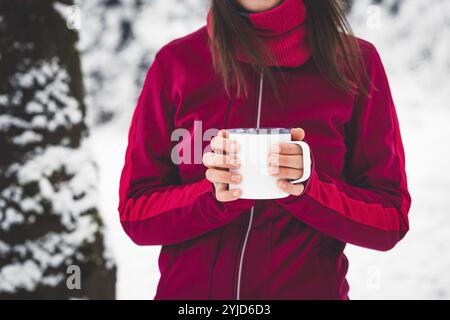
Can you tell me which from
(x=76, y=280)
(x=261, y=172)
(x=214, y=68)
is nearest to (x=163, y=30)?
(x=76, y=280)

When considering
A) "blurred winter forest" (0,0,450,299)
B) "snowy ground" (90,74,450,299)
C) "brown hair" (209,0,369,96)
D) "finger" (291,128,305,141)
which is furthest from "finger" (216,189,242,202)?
"snowy ground" (90,74,450,299)

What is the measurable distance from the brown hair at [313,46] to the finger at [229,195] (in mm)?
277

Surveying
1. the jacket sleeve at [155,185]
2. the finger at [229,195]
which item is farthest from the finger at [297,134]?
the jacket sleeve at [155,185]

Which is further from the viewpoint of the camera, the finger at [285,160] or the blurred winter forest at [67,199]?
the blurred winter forest at [67,199]

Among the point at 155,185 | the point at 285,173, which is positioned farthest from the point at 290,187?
the point at 155,185

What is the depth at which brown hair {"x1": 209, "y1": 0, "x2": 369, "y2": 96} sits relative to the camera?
1.04 m

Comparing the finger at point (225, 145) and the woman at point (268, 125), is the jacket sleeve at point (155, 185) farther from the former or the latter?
the finger at point (225, 145)

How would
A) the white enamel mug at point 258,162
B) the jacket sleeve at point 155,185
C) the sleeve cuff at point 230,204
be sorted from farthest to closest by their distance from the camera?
1. the jacket sleeve at point 155,185
2. the sleeve cuff at point 230,204
3. the white enamel mug at point 258,162

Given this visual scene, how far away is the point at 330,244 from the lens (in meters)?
1.04

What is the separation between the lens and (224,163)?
2.61 ft

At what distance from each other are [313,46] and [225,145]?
40 cm

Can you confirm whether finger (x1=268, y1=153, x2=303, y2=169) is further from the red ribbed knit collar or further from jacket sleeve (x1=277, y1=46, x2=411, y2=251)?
the red ribbed knit collar

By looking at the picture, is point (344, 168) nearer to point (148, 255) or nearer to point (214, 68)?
point (214, 68)

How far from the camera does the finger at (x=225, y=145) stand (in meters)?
0.78
